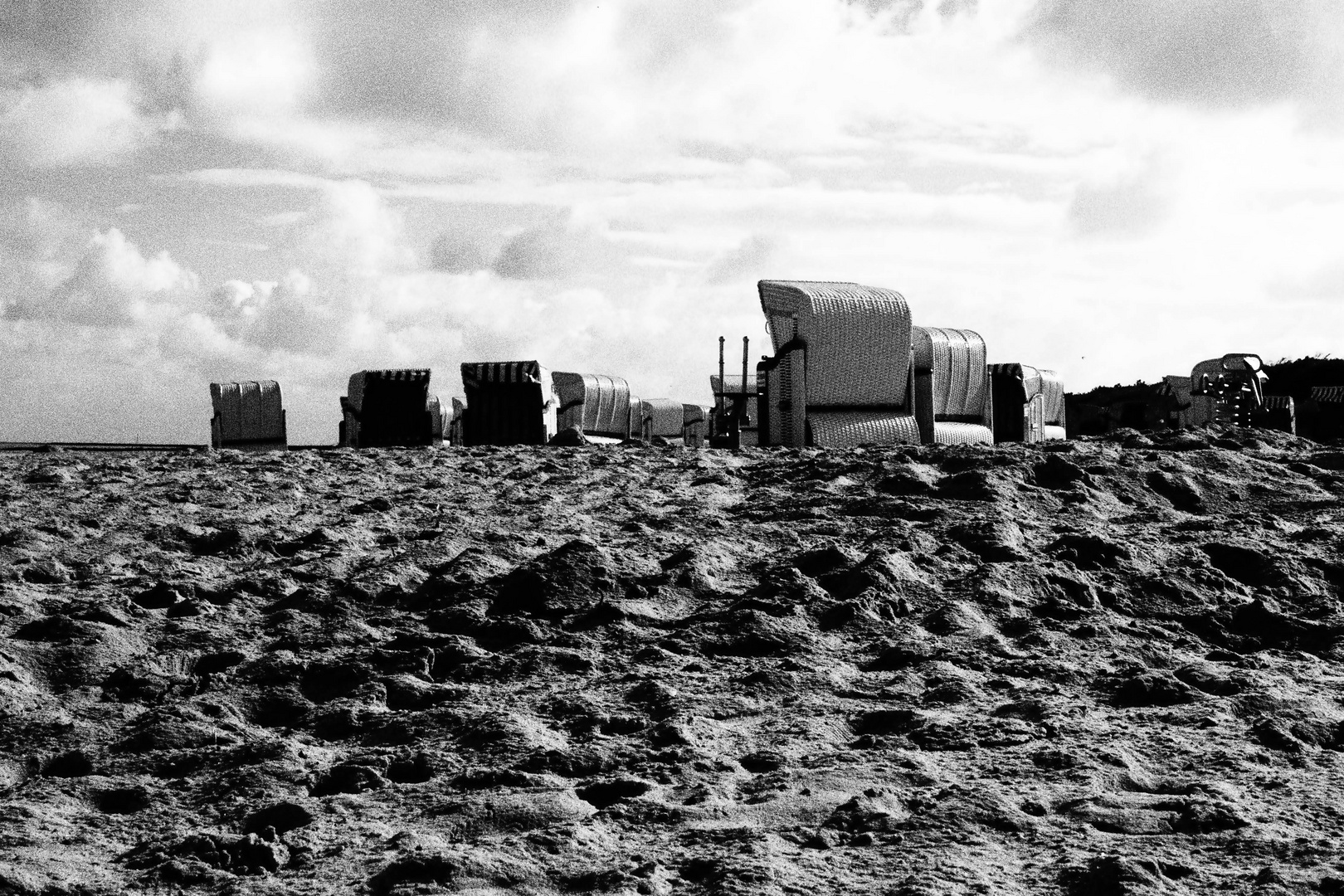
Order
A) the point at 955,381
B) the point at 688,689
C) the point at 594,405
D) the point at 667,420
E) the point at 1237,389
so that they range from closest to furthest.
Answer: the point at 688,689, the point at 955,381, the point at 1237,389, the point at 594,405, the point at 667,420

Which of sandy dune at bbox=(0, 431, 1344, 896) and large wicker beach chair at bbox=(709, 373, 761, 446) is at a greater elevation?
large wicker beach chair at bbox=(709, 373, 761, 446)

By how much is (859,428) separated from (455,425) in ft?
53.6

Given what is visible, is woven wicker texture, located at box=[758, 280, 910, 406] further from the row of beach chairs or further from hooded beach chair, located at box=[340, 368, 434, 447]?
hooded beach chair, located at box=[340, 368, 434, 447]

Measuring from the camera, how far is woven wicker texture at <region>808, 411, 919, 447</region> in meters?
13.8

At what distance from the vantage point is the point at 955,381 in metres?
16.0

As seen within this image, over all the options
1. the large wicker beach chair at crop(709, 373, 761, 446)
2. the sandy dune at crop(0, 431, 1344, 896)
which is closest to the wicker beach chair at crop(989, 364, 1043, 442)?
the large wicker beach chair at crop(709, 373, 761, 446)

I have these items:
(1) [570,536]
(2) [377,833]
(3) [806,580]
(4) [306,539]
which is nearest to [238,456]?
(4) [306,539]

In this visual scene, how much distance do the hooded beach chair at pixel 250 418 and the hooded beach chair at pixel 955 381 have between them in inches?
558

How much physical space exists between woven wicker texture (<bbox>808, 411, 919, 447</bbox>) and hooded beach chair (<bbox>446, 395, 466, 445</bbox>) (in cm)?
1472

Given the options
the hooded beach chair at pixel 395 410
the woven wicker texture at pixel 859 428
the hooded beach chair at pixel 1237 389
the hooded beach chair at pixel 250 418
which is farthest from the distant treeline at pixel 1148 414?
the hooded beach chair at pixel 250 418

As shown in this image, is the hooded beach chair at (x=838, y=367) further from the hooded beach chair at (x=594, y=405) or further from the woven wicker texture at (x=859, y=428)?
the hooded beach chair at (x=594, y=405)

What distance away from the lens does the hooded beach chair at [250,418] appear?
2562 centimetres

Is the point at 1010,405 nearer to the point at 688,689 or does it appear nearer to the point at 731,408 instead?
the point at 731,408

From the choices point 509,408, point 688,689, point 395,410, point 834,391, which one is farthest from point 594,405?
point 688,689
